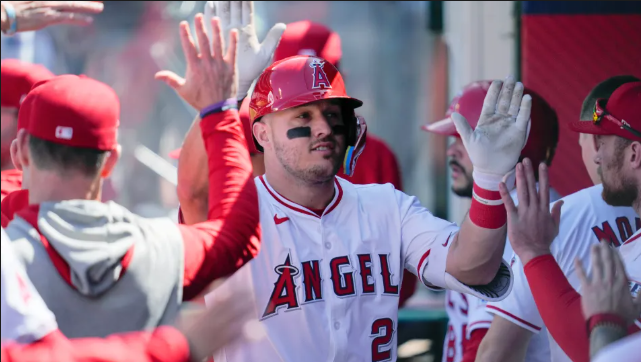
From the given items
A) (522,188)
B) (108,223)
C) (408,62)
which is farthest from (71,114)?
(408,62)

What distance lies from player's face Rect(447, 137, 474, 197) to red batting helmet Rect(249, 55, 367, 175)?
102 centimetres

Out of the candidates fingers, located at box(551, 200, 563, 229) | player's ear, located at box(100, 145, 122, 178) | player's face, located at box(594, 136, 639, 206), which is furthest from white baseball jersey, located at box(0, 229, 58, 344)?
player's face, located at box(594, 136, 639, 206)

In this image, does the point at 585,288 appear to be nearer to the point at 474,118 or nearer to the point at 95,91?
the point at 95,91

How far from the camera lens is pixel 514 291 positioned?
3168 millimetres

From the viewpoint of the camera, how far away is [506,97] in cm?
260

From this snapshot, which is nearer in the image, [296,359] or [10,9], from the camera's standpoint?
[296,359]

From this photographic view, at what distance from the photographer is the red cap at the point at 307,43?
3924 millimetres

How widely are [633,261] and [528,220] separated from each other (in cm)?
38

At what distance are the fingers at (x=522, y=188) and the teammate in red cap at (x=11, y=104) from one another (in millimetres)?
1887

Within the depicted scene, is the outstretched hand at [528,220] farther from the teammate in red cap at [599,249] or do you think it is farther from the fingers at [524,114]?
the fingers at [524,114]

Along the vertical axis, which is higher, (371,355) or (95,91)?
(95,91)

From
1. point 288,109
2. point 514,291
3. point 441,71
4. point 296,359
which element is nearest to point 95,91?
point 288,109

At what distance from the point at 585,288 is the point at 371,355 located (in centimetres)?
87

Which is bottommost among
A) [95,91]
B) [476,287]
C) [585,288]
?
[476,287]
